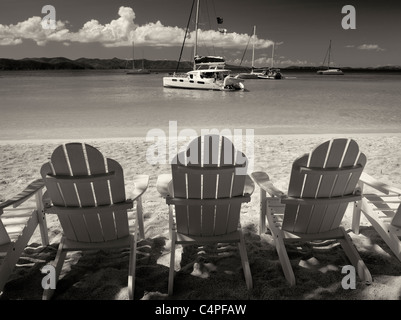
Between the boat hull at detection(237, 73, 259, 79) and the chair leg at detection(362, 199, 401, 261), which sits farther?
the boat hull at detection(237, 73, 259, 79)

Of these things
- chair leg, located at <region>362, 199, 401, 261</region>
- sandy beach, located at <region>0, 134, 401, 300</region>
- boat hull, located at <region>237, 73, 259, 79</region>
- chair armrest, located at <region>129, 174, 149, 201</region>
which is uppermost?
boat hull, located at <region>237, 73, 259, 79</region>

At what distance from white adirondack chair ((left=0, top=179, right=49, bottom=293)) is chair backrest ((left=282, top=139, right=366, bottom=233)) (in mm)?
1797

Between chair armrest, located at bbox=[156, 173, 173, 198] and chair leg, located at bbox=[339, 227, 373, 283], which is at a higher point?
chair armrest, located at bbox=[156, 173, 173, 198]

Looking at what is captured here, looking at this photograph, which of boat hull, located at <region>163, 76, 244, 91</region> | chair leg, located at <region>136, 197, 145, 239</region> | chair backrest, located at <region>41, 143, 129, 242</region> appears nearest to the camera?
chair backrest, located at <region>41, 143, 129, 242</region>

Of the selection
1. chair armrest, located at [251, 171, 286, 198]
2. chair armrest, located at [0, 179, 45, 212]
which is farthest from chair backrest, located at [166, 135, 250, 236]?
chair armrest, located at [0, 179, 45, 212]

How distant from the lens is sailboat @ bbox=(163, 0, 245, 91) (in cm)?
3553

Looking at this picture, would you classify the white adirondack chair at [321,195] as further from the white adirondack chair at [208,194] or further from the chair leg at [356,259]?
the white adirondack chair at [208,194]

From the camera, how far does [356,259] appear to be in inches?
96.3

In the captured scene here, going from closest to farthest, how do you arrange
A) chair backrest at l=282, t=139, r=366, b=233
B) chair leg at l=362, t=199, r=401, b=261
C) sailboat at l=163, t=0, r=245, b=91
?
chair backrest at l=282, t=139, r=366, b=233, chair leg at l=362, t=199, r=401, b=261, sailboat at l=163, t=0, r=245, b=91

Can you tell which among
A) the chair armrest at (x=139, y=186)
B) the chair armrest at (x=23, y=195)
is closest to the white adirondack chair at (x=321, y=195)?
the chair armrest at (x=139, y=186)

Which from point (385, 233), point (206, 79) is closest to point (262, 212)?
point (385, 233)

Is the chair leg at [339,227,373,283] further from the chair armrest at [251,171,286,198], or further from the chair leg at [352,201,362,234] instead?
the chair armrest at [251,171,286,198]

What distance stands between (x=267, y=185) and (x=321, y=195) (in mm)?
394

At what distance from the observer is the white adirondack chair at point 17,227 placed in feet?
7.19
